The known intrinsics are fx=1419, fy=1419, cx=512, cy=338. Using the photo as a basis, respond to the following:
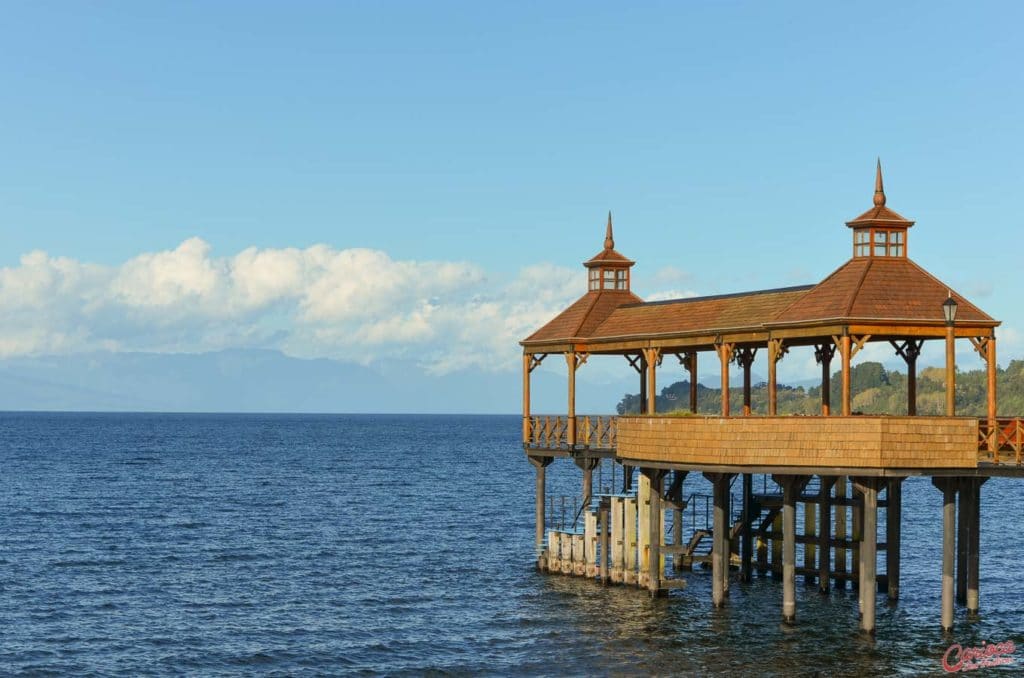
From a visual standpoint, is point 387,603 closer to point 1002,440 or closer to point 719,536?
point 719,536

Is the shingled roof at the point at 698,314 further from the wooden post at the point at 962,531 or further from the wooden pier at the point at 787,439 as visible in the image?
the wooden post at the point at 962,531

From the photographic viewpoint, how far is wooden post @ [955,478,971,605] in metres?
35.0

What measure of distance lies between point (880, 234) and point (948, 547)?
8.76m

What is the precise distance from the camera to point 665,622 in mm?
36969

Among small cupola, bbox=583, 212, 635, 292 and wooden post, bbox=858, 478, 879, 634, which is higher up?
small cupola, bbox=583, 212, 635, 292

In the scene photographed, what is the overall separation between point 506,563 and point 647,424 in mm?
13032

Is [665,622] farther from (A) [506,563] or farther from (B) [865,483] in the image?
(A) [506,563]

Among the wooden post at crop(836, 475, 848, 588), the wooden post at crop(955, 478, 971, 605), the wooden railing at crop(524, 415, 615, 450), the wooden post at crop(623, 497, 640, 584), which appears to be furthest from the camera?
the wooden railing at crop(524, 415, 615, 450)

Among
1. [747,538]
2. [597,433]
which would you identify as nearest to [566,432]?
[597,433]

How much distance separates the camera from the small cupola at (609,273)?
4894 centimetres

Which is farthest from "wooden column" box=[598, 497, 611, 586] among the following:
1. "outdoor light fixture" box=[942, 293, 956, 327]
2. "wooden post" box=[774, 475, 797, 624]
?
"outdoor light fixture" box=[942, 293, 956, 327]

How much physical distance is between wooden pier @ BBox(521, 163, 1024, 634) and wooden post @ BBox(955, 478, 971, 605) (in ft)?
0.21

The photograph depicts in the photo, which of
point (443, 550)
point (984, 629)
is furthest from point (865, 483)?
point (443, 550)

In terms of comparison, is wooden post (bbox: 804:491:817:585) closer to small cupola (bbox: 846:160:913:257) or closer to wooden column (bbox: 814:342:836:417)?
wooden column (bbox: 814:342:836:417)
